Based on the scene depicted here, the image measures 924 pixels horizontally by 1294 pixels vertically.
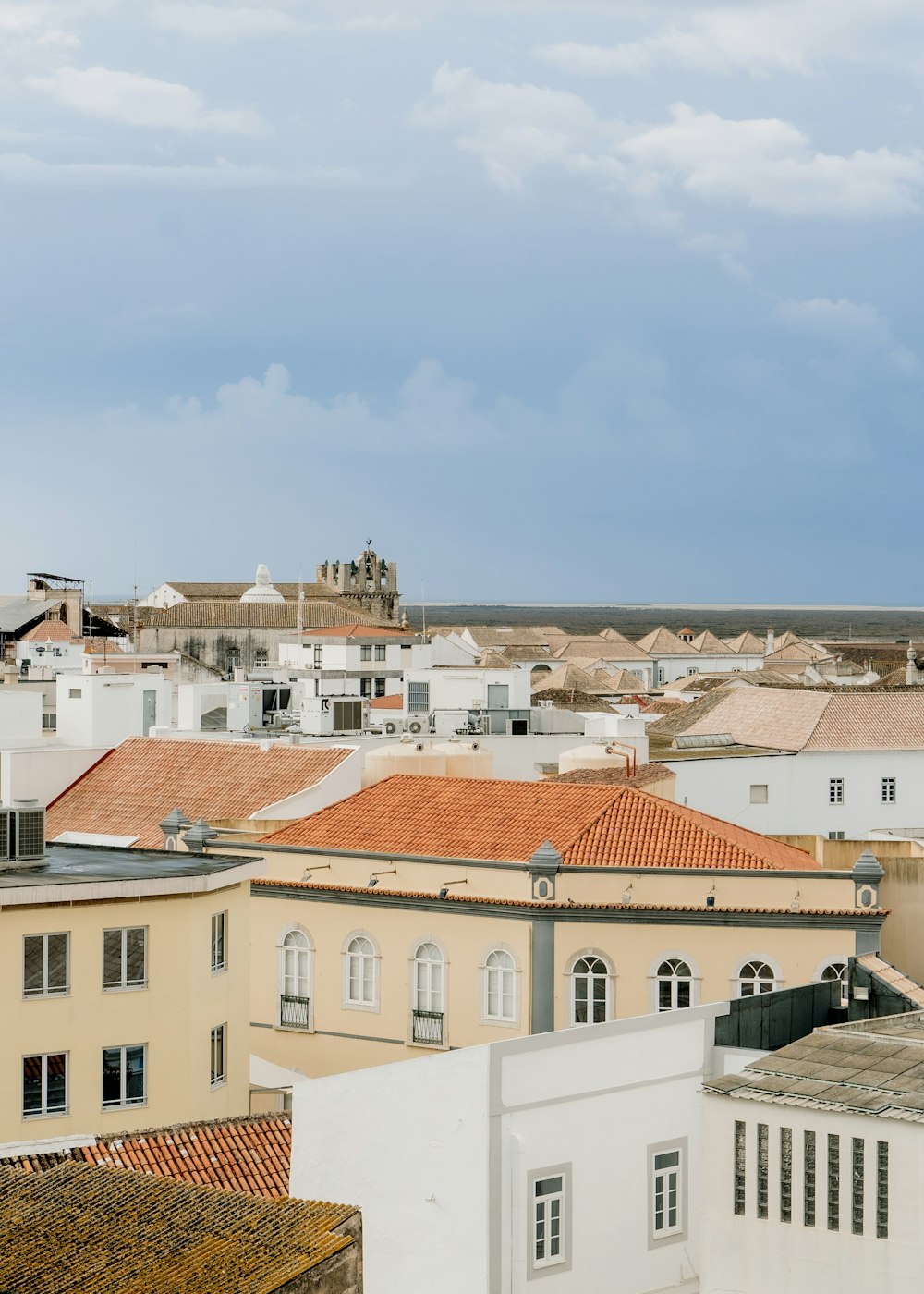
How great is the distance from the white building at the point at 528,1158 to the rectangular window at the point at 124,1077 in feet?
16.7

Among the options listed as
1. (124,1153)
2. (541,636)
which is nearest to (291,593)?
(541,636)

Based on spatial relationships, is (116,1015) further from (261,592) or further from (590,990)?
(261,592)

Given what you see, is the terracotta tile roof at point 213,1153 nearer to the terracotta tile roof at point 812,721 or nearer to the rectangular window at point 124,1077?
the rectangular window at point 124,1077

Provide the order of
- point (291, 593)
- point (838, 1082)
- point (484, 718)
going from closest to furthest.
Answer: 1. point (838, 1082)
2. point (484, 718)
3. point (291, 593)

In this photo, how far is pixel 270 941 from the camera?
34.5 metres

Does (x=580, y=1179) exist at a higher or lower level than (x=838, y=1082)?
lower

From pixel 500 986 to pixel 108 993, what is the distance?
27.5ft

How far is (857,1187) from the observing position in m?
18.7

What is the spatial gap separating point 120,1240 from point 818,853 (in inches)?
886

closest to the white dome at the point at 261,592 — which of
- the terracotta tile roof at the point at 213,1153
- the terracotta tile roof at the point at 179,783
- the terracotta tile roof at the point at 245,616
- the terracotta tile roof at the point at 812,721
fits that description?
the terracotta tile roof at the point at 245,616

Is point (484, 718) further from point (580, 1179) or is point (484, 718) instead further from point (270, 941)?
point (580, 1179)

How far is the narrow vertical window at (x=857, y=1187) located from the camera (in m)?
18.6

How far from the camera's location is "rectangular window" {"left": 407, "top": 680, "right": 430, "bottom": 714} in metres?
61.0

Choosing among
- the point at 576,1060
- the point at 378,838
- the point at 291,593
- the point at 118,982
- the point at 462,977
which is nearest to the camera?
the point at 576,1060
